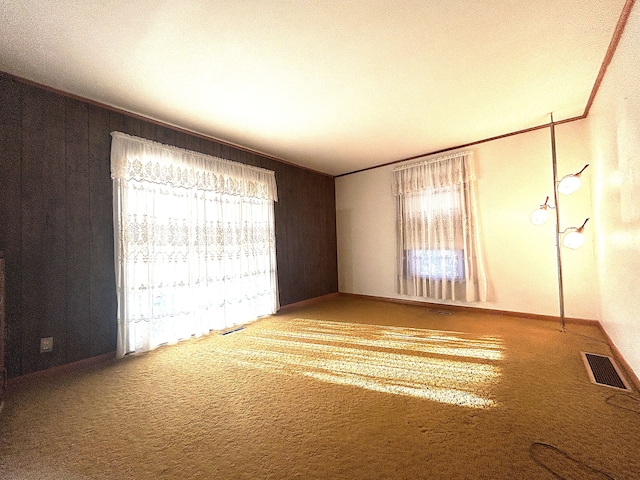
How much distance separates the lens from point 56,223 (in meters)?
2.36

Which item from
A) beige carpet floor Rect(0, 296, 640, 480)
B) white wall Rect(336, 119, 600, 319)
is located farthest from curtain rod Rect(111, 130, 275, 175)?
white wall Rect(336, 119, 600, 319)

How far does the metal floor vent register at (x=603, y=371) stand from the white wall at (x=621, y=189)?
5.2 inches

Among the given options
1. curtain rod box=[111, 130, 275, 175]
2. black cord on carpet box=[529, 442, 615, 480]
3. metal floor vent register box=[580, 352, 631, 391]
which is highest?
curtain rod box=[111, 130, 275, 175]

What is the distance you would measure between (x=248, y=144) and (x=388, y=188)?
8.83ft

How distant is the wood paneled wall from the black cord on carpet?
3.48 meters

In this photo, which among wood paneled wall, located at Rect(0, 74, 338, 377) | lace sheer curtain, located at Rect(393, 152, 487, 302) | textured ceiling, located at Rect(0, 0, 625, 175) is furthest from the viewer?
lace sheer curtain, located at Rect(393, 152, 487, 302)

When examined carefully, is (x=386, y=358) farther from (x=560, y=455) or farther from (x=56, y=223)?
(x=56, y=223)

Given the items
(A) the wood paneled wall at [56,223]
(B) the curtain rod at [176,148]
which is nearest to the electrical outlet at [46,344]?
(A) the wood paneled wall at [56,223]

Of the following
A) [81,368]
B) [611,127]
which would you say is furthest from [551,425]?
[81,368]

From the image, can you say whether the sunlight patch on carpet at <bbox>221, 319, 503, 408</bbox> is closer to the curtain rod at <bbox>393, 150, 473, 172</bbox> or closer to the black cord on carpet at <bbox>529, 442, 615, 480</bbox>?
the black cord on carpet at <bbox>529, 442, 615, 480</bbox>

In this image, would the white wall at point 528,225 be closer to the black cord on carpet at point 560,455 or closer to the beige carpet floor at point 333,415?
the beige carpet floor at point 333,415

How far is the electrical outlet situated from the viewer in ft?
7.39

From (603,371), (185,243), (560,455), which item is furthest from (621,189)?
(185,243)

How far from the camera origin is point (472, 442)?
1.39 m
